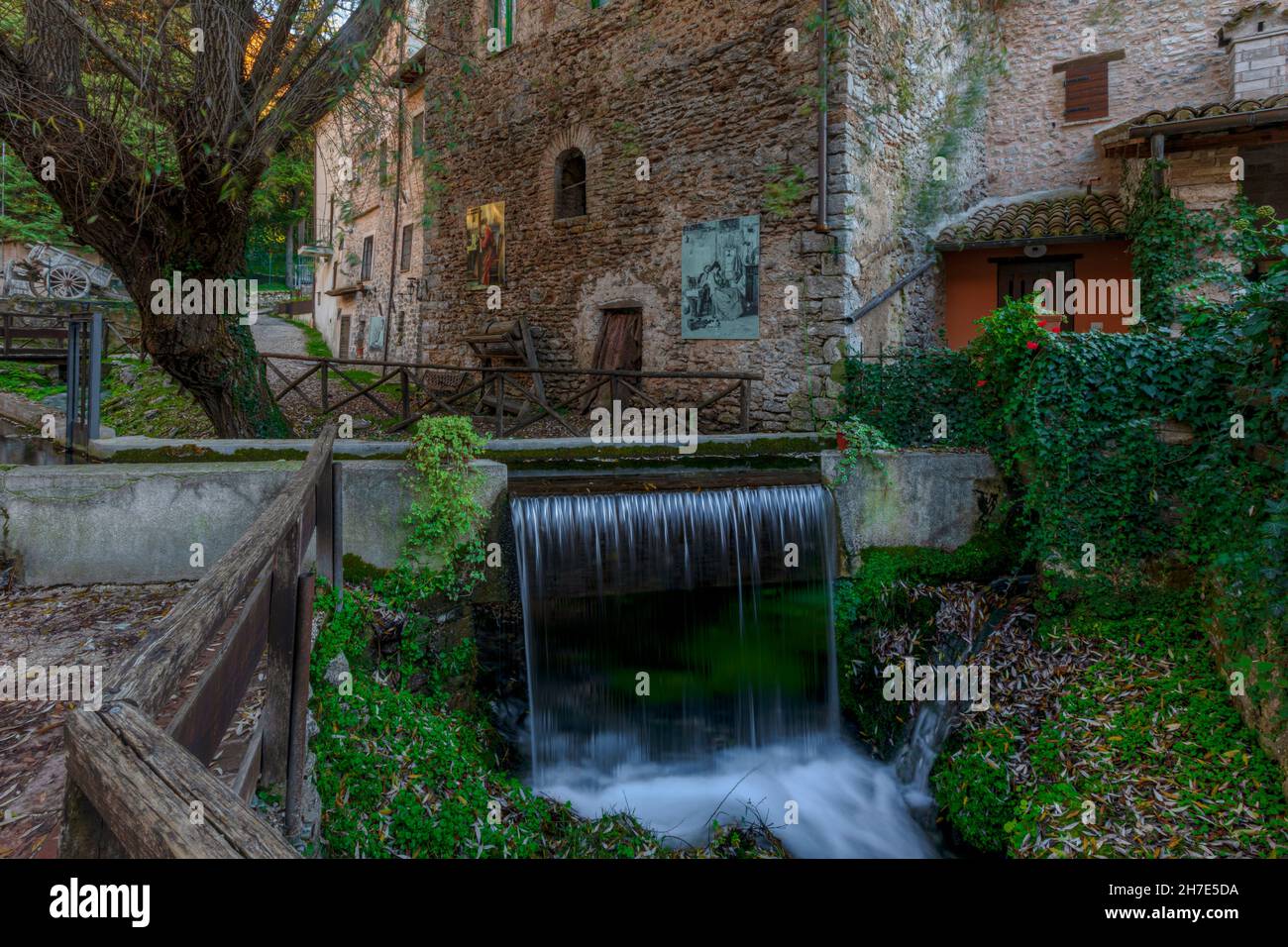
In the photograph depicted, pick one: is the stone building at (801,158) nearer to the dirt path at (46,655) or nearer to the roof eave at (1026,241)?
the roof eave at (1026,241)

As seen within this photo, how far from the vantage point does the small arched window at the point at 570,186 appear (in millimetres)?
12078

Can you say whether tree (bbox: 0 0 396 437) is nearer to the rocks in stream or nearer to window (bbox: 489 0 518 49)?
the rocks in stream

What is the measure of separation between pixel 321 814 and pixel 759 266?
779cm

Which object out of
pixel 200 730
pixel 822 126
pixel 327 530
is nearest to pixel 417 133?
pixel 822 126

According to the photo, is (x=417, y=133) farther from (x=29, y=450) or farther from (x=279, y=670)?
(x=279, y=670)

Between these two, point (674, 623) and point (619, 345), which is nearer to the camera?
point (674, 623)

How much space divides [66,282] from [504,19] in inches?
433

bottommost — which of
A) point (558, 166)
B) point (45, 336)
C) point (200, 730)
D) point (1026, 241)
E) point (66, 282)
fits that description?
point (200, 730)

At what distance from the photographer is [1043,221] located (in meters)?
10.3

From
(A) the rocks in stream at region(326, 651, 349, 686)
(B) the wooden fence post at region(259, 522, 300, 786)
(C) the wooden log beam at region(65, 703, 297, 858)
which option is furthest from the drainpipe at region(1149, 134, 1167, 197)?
(C) the wooden log beam at region(65, 703, 297, 858)

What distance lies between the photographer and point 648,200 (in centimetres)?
1062

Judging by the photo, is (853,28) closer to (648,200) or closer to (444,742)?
(648,200)

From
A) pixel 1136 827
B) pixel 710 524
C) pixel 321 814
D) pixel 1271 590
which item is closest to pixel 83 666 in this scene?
pixel 321 814

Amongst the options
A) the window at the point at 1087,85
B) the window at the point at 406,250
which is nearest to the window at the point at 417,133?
the window at the point at 406,250
